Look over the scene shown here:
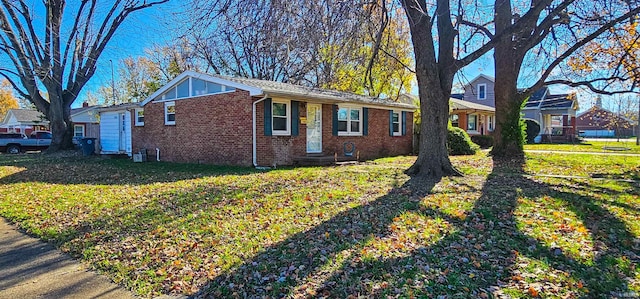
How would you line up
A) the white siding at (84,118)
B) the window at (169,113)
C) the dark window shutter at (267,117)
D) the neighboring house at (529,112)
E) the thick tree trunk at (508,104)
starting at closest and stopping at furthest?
the dark window shutter at (267,117), the thick tree trunk at (508,104), the window at (169,113), the neighboring house at (529,112), the white siding at (84,118)

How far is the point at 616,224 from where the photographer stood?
497 cm

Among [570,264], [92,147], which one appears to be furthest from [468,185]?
[92,147]

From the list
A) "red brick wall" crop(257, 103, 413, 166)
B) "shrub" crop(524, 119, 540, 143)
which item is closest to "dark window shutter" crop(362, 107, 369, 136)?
"red brick wall" crop(257, 103, 413, 166)

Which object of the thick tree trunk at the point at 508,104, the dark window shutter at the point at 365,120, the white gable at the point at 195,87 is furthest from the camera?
the dark window shutter at the point at 365,120

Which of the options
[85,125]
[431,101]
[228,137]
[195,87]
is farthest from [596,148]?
[85,125]

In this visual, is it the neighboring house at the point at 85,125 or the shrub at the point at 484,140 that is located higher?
the neighboring house at the point at 85,125

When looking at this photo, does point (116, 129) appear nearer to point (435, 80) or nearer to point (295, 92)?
point (295, 92)

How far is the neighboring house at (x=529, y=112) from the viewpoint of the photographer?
27.8 m

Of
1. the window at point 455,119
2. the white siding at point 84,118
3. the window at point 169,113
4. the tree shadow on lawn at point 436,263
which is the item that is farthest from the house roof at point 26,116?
the tree shadow on lawn at point 436,263

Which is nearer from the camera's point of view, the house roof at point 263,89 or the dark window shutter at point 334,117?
the house roof at point 263,89

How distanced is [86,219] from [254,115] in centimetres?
686

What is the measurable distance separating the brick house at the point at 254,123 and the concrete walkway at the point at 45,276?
7975 mm

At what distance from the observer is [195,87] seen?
47.5 feet

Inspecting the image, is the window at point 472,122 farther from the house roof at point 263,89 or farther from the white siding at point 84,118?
the white siding at point 84,118
